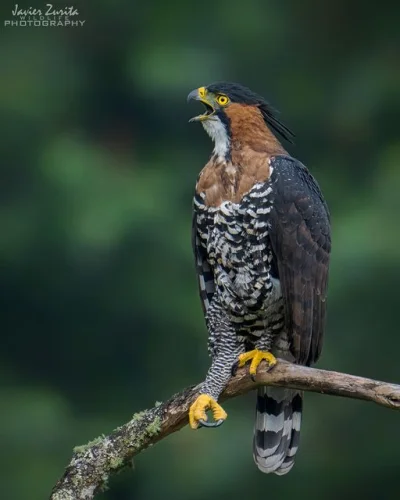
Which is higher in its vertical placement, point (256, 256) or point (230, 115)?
point (230, 115)

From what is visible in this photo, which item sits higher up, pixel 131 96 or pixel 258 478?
pixel 131 96

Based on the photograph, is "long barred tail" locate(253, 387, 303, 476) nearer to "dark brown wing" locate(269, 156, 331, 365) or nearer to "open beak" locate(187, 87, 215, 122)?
"dark brown wing" locate(269, 156, 331, 365)

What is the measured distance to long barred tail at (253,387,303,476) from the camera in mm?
5395

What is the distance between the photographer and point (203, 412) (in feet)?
16.4

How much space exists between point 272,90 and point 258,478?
121 inches

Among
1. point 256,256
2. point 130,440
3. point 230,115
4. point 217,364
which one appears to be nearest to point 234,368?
point 217,364

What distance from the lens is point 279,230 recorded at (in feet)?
16.9

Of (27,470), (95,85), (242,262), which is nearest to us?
(242,262)

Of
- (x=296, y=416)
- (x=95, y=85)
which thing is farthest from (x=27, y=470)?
(x=296, y=416)

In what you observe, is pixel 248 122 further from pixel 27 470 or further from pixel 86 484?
pixel 27 470

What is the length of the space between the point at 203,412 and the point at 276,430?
49cm

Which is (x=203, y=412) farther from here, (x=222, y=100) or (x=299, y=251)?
(x=222, y=100)

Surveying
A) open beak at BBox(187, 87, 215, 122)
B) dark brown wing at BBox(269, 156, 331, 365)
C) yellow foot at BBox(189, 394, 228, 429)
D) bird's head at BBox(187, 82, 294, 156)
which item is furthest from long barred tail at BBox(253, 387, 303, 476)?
open beak at BBox(187, 87, 215, 122)

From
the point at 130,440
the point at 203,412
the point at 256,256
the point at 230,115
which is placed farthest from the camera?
the point at 230,115
